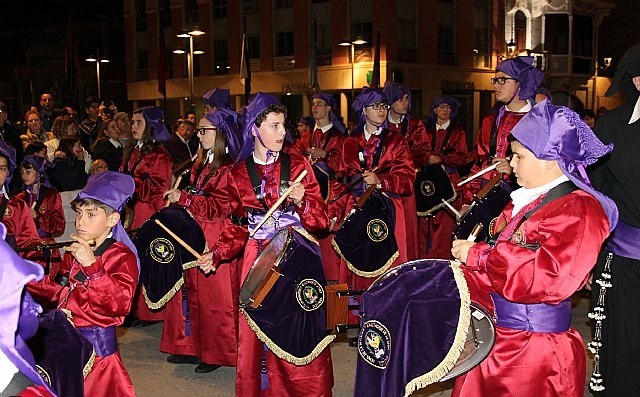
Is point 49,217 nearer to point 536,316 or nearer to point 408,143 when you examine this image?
point 408,143

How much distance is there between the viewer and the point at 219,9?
1294 inches

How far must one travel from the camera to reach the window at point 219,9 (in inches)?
1283

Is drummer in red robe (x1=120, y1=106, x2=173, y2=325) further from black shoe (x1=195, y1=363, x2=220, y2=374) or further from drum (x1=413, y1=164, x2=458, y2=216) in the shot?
drum (x1=413, y1=164, x2=458, y2=216)

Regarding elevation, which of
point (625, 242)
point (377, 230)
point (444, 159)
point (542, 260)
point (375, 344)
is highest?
point (444, 159)

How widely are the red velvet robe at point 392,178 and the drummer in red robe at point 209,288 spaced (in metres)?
1.34

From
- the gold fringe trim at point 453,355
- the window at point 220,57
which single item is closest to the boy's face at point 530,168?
the gold fringe trim at point 453,355

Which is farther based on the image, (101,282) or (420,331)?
(101,282)

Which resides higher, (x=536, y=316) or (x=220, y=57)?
(x=220, y=57)

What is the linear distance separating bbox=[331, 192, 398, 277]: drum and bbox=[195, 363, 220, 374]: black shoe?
155 cm

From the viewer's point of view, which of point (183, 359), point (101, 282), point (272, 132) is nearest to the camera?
point (101, 282)

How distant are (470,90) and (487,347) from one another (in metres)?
29.1

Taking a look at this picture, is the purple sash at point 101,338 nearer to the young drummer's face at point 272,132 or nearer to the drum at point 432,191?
the young drummer's face at point 272,132

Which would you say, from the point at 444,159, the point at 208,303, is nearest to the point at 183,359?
the point at 208,303

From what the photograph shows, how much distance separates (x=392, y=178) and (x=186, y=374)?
2617 millimetres
